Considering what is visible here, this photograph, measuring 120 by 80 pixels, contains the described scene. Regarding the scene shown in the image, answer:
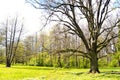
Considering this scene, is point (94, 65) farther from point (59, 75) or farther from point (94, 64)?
point (59, 75)

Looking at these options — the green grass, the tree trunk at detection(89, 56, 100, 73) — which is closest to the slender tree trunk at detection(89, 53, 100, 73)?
the tree trunk at detection(89, 56, 100, 73)

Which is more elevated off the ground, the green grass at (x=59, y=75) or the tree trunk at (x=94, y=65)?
the tree trunk at (x=94, y=65)

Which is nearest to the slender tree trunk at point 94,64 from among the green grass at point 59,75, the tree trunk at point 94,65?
the tree trunk at point 94,65

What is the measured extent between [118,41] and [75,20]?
96.9 feet

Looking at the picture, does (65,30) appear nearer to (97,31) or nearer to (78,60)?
(97,31)

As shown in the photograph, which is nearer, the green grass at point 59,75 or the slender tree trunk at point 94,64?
the green grass at point 59,75

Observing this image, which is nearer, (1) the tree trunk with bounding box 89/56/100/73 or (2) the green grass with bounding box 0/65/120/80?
(2) the green grass with bounding box 0/65/120/80

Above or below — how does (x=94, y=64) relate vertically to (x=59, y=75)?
above

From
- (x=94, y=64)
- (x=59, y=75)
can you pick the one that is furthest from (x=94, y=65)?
(x=59, y=75)

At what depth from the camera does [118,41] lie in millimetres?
56000

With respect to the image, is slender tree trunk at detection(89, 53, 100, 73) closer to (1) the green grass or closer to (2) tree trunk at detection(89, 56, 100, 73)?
(2) tree trunk at detection(89, 56, 100, 73)

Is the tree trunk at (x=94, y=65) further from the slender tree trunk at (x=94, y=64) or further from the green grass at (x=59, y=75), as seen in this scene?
the green grass at (x=59, y=75)

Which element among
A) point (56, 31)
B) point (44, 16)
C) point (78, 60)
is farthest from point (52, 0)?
point (78, 60)

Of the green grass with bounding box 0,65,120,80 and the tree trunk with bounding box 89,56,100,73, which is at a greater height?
the tree trunk with bounding box 89,56,100,73
